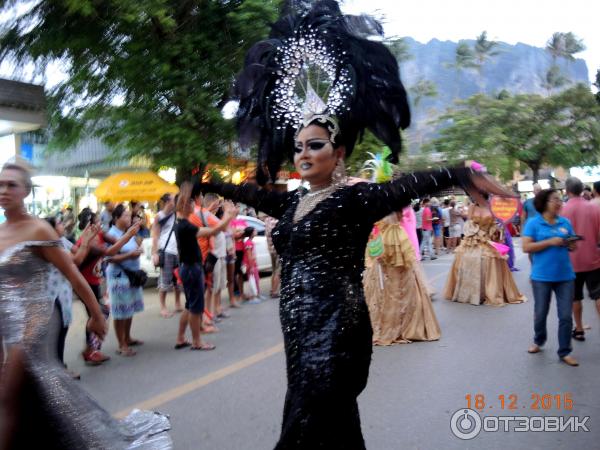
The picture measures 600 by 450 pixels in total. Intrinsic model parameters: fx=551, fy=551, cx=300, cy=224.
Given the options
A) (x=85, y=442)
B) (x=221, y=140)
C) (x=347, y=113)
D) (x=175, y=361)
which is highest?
(x=221, y=140)

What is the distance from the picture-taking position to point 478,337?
6875 millimetres

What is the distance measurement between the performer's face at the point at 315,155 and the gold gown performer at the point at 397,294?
4209mm

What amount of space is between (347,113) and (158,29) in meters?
6.92

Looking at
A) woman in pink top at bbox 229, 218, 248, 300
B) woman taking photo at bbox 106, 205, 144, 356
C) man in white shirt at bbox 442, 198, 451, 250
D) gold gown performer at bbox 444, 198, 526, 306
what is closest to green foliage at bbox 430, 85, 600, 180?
man in white shirt at bbox 442, 198, 451, 250

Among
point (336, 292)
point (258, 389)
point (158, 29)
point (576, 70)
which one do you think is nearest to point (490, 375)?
point (258, 389)

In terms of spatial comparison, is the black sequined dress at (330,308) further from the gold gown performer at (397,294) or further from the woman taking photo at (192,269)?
the gold gown performer at (397,294)

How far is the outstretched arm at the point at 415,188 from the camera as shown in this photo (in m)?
2.26

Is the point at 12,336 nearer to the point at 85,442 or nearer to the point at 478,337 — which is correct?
the point at 85,442

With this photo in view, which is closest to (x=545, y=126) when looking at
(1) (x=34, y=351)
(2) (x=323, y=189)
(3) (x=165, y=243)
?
(3) (x=165, y=243)

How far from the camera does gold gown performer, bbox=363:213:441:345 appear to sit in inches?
270

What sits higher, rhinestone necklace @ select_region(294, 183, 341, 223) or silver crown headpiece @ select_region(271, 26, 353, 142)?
silver crown headpiece @ select_region(271, 26, 353, 142)

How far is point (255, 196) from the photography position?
10.2 ft

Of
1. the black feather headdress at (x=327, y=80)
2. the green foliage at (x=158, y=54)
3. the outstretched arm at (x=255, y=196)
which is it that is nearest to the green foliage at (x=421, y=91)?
the black feather headdress at (x=327, y=80)

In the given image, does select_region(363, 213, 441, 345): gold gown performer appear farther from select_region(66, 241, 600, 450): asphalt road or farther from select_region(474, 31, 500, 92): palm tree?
select_region(474, 31, 500, 92): palm tree
